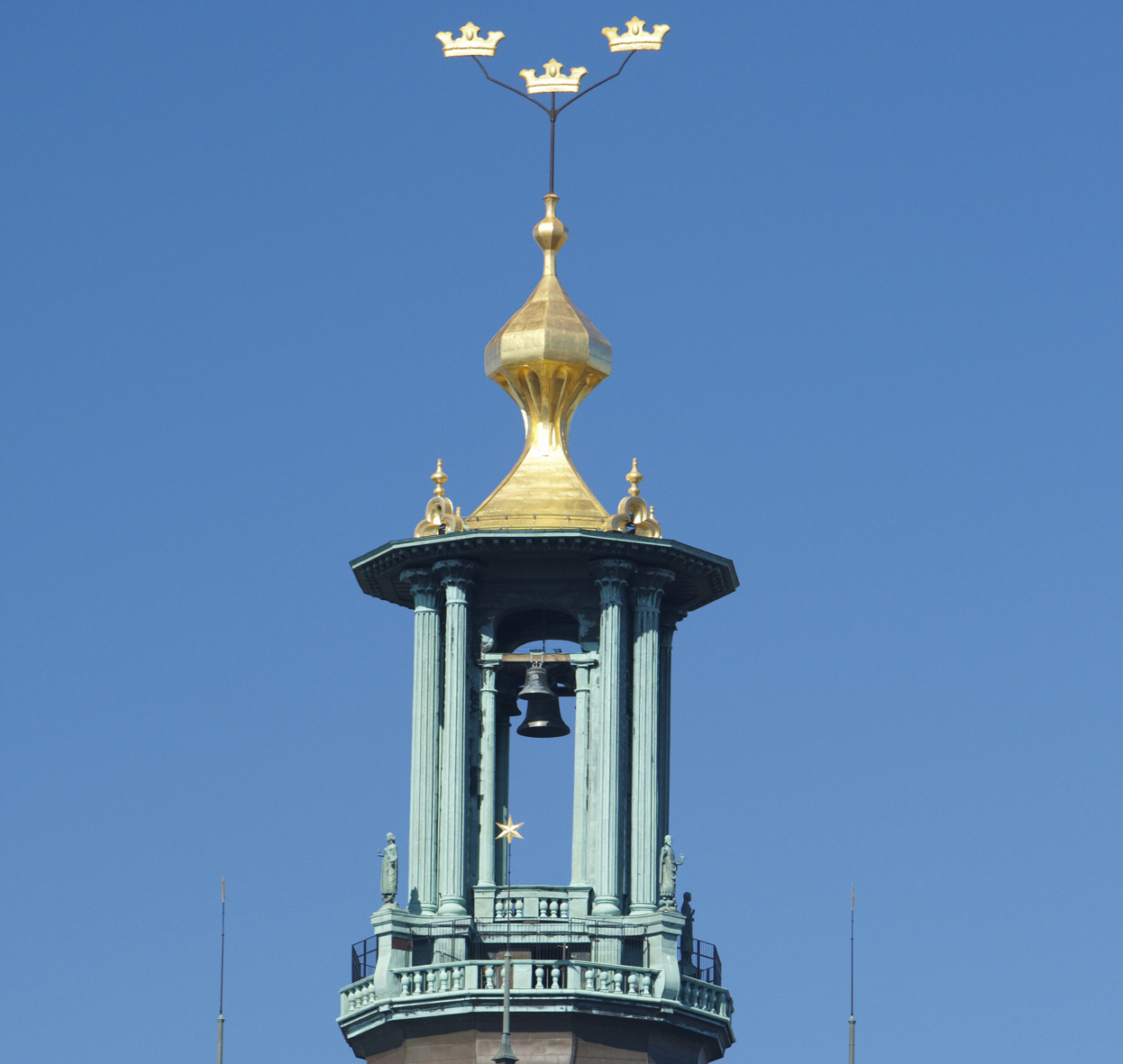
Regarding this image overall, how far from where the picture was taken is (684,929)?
10806cm

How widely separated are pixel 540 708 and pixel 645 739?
2.74 meters

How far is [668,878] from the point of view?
106875 millimetres

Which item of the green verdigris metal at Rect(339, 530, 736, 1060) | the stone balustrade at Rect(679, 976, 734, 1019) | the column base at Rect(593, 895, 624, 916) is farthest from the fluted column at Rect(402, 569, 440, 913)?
the stone balustrade at Rect(679, 976, 734, 1019)

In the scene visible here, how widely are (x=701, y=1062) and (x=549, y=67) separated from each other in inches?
967

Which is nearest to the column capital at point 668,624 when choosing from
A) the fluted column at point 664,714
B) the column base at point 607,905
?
the fluted column at point 664,714

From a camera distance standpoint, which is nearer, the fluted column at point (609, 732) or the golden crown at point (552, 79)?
the fluted column at point (609, 732)

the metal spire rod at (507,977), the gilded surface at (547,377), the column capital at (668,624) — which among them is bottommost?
the metal spire rod at (507,977)

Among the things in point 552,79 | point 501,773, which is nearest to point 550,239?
point 552,79

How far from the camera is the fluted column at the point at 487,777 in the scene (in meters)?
108

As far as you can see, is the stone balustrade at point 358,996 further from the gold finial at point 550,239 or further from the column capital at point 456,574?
the gold finial at point 550,239

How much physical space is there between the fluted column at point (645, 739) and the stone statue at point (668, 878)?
9.1 inches

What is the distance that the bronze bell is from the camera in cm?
10938

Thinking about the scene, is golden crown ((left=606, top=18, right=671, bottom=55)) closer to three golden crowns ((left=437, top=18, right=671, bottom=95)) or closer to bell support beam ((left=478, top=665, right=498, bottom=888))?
three golden crowns ((left=437, top=18, right=671, bottom=95))

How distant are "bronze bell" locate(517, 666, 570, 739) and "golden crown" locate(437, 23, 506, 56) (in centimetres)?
1602
